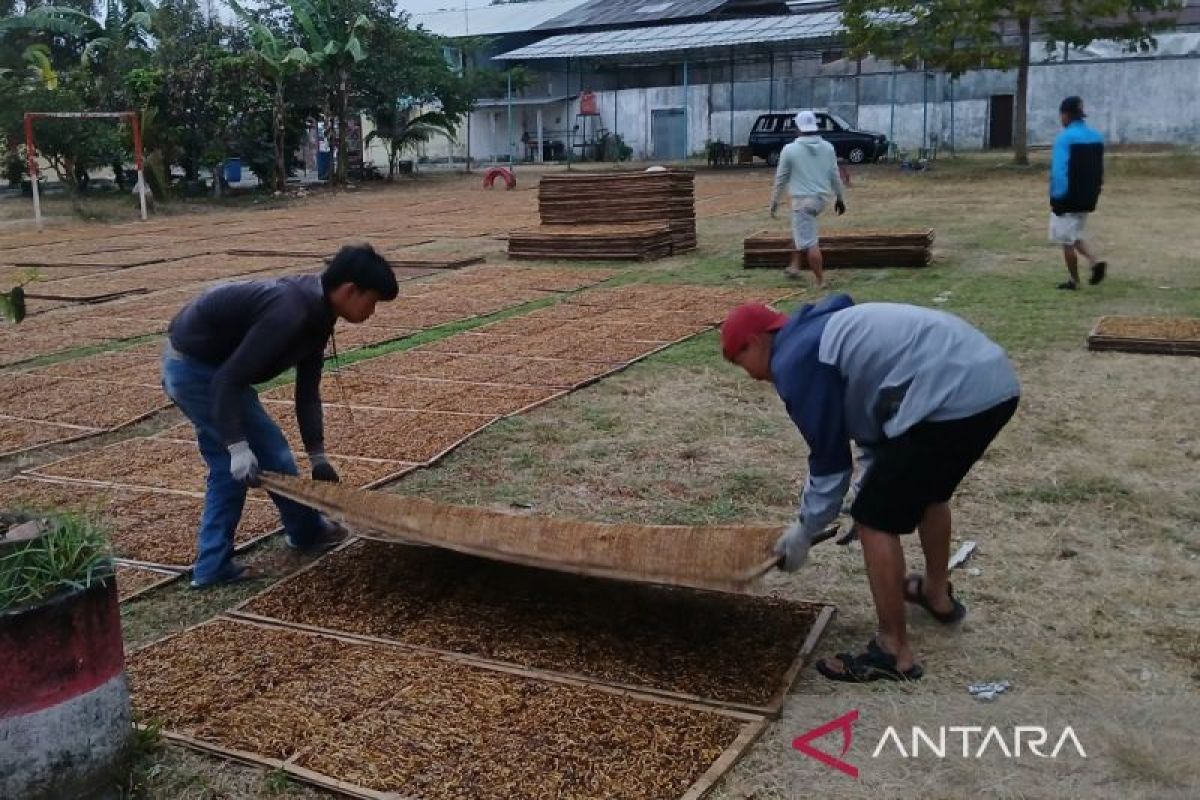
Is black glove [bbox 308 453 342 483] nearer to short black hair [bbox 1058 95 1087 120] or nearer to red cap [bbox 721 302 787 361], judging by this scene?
red cap [bbox 721 302 787 361]

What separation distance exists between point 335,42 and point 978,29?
15.2 meters

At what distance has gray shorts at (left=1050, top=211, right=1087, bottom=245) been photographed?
34.0 ft

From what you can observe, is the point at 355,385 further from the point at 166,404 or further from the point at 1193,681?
the point at 1193,681

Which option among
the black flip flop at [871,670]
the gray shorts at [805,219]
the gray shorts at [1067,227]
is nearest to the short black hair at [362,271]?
the black flip flop at [871,670]

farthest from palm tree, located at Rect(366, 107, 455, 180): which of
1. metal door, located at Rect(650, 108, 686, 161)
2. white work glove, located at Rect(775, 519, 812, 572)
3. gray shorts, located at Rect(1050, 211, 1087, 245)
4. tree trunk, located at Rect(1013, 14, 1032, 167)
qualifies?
white work glove, located at Rect(775, 519, 812, 572)

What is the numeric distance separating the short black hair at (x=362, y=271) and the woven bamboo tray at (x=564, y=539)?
32.0 inches

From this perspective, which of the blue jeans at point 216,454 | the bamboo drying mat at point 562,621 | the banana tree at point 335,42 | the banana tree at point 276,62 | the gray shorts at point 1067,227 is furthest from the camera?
the banana tree at point 335,42

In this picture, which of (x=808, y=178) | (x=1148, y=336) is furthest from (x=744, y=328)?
(x=808, y=178)

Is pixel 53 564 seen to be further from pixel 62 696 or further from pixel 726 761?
pixel 726 761

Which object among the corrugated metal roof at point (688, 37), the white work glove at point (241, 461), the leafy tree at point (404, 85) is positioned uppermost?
the corrugated metal roof at point (688, 37)

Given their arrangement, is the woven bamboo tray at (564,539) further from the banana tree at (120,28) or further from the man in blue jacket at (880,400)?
the banana tree at (120,28)

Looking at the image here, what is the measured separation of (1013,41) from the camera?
122 feet

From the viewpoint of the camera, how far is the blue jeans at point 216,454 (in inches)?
175

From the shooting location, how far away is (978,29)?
79.2ft
